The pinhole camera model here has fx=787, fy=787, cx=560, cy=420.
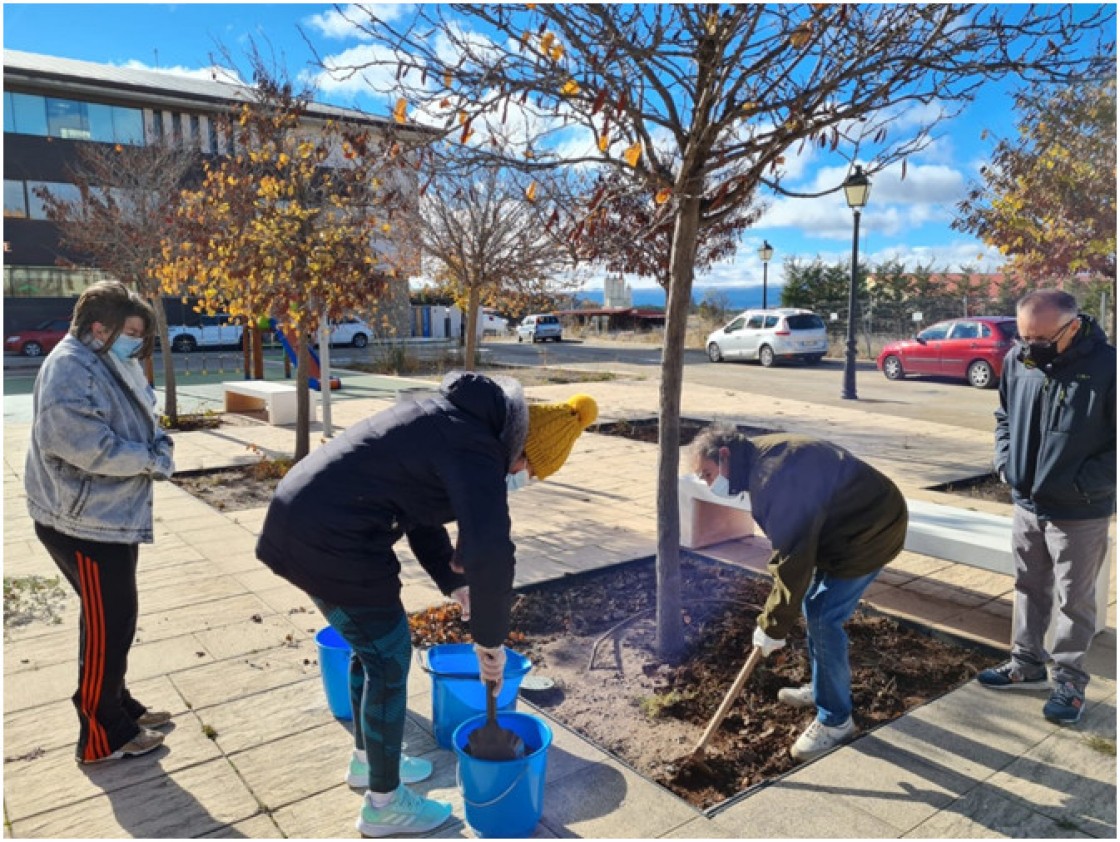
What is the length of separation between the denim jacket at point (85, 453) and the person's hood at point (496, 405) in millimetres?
1344

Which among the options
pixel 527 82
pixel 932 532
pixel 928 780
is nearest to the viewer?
pixel 928 780

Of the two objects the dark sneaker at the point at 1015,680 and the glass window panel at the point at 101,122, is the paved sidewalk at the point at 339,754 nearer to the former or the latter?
the dark sneaker at the point at 1015,680

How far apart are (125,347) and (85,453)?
0.45m

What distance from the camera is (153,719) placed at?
3.22m

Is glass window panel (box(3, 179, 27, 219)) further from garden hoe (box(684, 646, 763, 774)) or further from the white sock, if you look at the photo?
garden hoe (box(684, 646, 763, 774))

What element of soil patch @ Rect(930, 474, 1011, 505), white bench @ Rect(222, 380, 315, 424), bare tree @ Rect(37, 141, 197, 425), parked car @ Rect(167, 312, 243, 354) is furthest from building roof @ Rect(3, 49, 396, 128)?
soil patch @ Rect(930, 474, 1011, 505)

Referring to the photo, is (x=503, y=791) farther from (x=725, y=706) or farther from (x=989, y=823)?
(x=989, y=823)

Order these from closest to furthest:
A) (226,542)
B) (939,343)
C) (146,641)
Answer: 1. (146,641)
2. (226,542)
3. (939,343)

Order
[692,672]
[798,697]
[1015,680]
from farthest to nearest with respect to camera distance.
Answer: [692,672], [1015,680], [798,697]

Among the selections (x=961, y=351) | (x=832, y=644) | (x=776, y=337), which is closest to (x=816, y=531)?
(x=832, y=644)

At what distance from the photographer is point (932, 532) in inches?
172

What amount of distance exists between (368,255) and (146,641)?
4.45 meters

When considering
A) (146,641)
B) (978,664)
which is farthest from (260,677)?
(978,664)

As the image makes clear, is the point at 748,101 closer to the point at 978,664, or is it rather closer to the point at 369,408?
the point at 978,664
